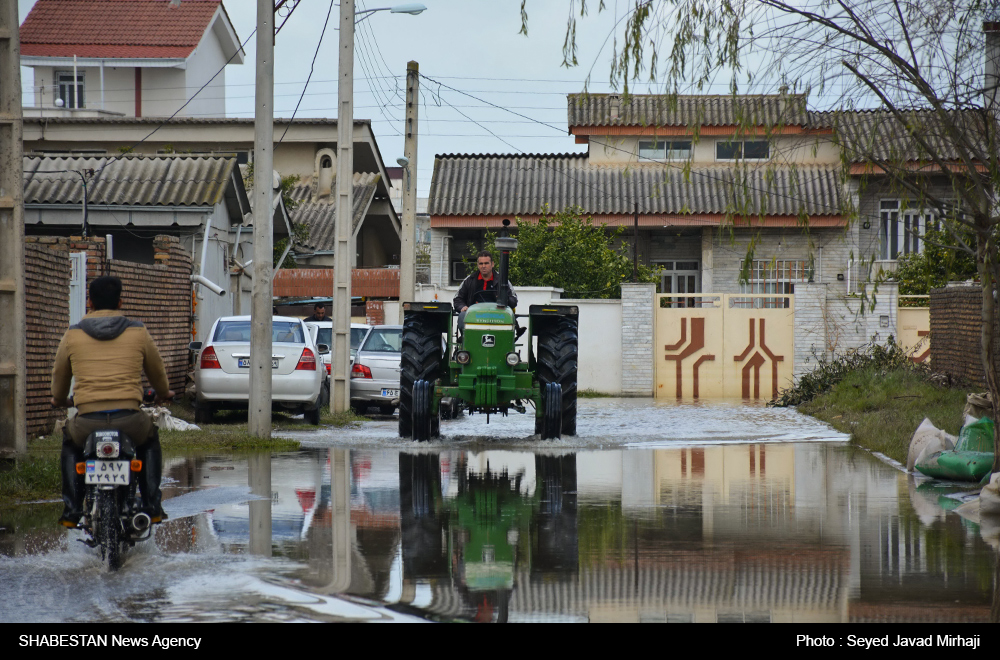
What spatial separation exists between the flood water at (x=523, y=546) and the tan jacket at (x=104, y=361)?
1.02m

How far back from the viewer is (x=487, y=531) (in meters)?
8.53

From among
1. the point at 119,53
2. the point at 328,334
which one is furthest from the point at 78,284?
the point at 119,53

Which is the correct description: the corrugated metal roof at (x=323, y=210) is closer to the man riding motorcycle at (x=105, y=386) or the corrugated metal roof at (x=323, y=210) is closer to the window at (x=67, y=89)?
the window at (x=67, y=89)

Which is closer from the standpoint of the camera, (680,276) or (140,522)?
(140,522)

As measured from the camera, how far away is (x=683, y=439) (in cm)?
1647

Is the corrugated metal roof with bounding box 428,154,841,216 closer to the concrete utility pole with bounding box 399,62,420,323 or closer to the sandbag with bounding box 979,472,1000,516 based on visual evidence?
the concrete utility pole with bounding box 399,62,420,323

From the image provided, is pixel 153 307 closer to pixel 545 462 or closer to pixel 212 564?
pixel 545 462

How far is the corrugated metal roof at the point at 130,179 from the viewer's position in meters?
21.8

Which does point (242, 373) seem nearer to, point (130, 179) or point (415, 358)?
point (415, 358)

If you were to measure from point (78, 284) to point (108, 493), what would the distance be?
954 centimetres

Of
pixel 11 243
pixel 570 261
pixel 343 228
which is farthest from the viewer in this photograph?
pixel 570 261

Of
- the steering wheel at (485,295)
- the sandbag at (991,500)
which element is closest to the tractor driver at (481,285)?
the steering wheel at (485,295)
